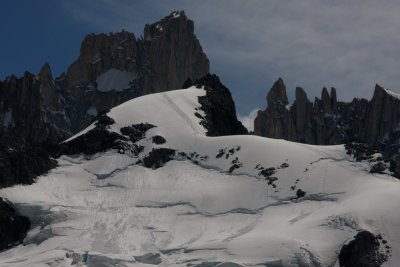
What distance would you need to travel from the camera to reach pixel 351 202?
400ft

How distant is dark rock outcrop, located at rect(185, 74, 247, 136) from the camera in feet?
539

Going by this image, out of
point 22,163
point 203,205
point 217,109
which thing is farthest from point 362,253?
point 217,109

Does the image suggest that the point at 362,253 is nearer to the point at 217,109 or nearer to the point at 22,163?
the point at 22,163

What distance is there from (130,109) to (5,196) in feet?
125

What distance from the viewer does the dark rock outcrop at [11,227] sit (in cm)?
12144

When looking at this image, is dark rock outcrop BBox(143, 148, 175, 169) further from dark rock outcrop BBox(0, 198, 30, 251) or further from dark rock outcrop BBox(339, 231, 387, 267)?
dark rock outcrop BBox(339, 231, 387, 267)

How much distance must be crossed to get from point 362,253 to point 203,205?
83.9 ft

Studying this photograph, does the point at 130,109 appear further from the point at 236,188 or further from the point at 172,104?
the point at 236,188

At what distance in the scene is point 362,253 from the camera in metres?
111

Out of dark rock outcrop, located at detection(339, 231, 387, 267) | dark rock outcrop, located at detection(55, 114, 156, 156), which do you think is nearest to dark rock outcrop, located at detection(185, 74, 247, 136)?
dark rock outcrop, located at detection(55, 114, 156, 156)

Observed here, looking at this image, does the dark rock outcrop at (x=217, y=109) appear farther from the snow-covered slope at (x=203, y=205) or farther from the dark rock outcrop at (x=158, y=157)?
the dark rock outcrop at (x=158, y=157)

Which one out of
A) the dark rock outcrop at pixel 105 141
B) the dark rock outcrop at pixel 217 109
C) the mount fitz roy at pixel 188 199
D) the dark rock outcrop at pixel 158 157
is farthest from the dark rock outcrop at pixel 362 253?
the dark rock outcrop at pixel 217 109

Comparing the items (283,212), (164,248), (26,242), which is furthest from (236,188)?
(26,242)

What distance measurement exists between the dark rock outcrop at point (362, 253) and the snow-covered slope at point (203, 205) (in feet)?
3.54
